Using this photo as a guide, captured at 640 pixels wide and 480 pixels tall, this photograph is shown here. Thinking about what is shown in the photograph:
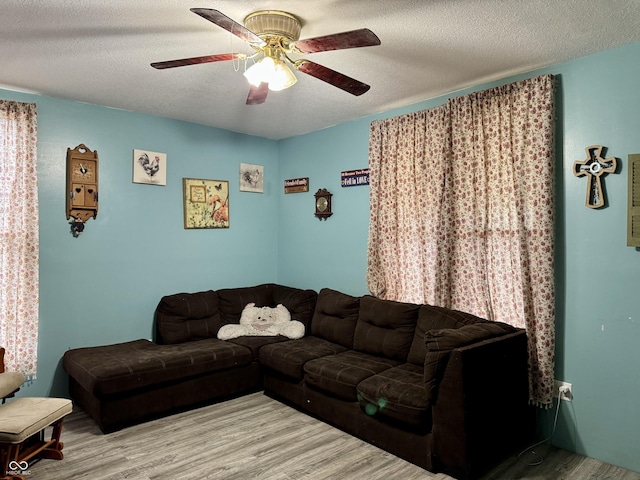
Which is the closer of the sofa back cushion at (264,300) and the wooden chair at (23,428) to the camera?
the wooden chair at (23,428)

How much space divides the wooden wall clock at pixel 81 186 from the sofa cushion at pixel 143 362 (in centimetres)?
106

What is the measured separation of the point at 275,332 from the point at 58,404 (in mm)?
1954

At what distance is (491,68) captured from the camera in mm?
3021

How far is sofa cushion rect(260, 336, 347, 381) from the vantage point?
11.7ft

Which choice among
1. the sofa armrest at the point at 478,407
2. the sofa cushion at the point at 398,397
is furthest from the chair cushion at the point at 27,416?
the sofa armrest at the point at 478,407

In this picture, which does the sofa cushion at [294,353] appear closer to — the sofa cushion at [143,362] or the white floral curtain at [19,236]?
the sofa cushion at [143,362]

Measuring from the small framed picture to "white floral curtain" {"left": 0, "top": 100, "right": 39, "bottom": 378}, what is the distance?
1990 mm

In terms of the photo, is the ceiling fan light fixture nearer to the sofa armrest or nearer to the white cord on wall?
the sofa armrest

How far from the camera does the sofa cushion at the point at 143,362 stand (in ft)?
10.4

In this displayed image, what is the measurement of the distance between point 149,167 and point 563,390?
12.6 ft

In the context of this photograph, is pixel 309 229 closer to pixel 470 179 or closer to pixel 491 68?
pixel 470 179

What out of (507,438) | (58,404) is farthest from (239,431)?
(507,438)

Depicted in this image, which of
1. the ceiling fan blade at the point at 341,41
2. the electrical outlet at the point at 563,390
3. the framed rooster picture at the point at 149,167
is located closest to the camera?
the ceiling fan blade at the point at 341,41

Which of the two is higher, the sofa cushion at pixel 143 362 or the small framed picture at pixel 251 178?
the small framed picture at pixel 251 178
